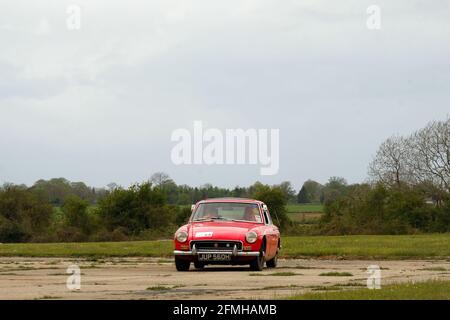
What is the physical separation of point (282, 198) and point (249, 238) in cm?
6288

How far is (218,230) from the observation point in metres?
22.2

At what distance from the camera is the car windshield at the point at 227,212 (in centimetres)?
2359

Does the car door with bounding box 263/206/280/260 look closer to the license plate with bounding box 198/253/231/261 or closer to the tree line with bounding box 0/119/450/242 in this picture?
the license plate with bounding box 198/253/231/261

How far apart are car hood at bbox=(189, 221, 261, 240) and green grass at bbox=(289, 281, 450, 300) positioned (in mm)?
6546

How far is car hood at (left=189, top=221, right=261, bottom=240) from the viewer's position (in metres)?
22.0

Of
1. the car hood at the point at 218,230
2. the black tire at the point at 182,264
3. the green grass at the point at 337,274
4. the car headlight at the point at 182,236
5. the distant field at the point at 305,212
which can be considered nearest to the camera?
the green grass at the point at 337,274

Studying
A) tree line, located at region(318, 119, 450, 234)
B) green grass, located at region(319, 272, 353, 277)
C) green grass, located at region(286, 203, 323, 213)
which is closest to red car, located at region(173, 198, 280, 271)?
green grass, located at region(319, 272, 353, 277)

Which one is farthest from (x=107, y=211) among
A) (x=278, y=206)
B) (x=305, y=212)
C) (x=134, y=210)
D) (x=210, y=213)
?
(x=210, y=213)

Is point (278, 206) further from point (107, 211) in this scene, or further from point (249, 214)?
point (249, 214)

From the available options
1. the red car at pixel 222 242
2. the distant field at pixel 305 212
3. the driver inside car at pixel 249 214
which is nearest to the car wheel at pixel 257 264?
the red car at pixel 222 242

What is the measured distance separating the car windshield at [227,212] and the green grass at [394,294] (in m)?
7.98

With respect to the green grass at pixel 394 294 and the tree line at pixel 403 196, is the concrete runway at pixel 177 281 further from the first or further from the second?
the tree line at pixel 403 196
